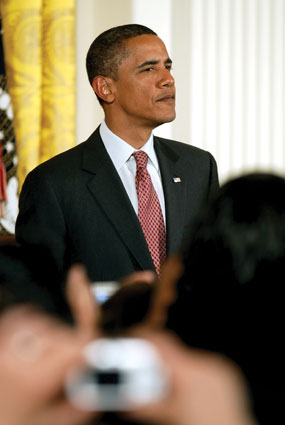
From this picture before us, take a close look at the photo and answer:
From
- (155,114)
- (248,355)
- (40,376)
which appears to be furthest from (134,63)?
(40,376)

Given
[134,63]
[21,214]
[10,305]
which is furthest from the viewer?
[134,63]

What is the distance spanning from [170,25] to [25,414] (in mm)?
2967

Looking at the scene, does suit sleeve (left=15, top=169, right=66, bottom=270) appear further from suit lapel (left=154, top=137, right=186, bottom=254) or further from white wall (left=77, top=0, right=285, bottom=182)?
white wall (left=77, top=0, right=285, bottom=182)

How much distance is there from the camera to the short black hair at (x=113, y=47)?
2145 mm

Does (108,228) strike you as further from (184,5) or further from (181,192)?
(184,5)

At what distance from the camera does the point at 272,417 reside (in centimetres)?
49

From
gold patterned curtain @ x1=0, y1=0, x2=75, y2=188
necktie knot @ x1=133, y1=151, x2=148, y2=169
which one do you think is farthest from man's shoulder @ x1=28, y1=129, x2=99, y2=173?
gold patterned curtain @ x1=0, y1=0, x2=75, y2=188

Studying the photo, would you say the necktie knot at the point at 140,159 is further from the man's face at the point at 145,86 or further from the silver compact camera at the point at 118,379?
the silver compact camera at the point at 118,379

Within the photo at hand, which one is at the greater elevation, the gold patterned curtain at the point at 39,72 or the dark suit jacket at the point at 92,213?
the gold patterned curtain at the point at 39,72

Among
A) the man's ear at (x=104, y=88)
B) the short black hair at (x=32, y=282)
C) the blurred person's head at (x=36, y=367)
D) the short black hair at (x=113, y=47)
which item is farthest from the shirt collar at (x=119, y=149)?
the blurred person's head at (x=36, y=367)

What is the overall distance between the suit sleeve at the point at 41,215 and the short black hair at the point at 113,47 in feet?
1.60

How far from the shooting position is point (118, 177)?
6.35ft

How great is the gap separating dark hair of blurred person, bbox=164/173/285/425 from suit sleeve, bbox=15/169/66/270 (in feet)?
4.21

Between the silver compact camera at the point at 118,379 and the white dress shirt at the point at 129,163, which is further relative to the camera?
the white dress shirt at the point at 129,163
